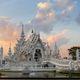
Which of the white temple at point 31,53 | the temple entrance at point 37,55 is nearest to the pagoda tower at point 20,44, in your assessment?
the white temple at point 31,53

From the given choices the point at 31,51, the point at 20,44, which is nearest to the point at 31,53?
the point at 31,51

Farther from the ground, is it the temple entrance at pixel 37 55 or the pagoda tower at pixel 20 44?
the pagoda tower at pixel 20 44

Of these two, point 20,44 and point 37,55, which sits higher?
point 20,44

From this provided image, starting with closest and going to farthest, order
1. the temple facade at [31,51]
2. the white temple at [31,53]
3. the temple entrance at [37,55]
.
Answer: the white temple at [31,53], the temple facade at [31,51], the temple entrance at [37,55]

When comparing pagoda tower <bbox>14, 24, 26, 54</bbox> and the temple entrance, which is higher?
pagoda tower <bbox>14, 24, 26, 54</bbox>

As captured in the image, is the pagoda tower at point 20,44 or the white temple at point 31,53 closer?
the white temple at point 31,53

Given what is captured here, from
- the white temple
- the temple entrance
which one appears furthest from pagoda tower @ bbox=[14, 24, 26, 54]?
the temple entrance

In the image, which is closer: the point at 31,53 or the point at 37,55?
the point at 31,53

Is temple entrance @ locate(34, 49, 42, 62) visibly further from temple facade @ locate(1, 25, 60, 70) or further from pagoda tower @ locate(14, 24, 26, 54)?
pagoda tower @ locate(14, 24, 26, 54)

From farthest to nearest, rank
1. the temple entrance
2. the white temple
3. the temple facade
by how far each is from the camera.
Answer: the temple entrance < the temple facade < the white temple

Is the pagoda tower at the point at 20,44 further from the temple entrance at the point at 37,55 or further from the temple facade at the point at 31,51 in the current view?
the temple entrance at the point at 37,55

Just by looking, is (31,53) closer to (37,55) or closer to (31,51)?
(31,51)

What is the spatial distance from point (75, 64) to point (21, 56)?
104ft

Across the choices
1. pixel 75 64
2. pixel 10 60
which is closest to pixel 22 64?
pixel 10 60
